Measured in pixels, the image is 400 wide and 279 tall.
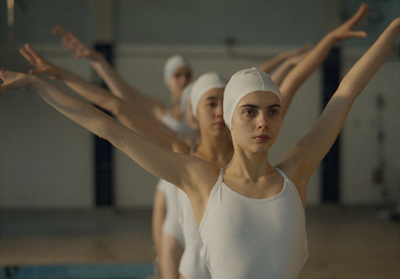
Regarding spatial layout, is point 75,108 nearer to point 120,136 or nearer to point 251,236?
point 120,136

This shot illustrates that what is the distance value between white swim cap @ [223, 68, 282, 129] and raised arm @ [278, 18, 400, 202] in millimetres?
292

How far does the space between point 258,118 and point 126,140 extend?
1.70 feet

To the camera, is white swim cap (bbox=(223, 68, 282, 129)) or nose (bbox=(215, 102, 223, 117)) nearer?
white swim cap (bbox=(223, 68, 282, 129))

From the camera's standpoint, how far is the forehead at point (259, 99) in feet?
5.31

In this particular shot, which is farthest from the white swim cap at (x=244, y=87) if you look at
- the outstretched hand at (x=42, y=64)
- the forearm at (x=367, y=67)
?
the outstretched hand at (x=42, y=64)

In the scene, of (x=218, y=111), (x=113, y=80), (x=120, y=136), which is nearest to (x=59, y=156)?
(x=113, y=80)

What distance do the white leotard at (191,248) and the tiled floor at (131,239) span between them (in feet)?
3.68

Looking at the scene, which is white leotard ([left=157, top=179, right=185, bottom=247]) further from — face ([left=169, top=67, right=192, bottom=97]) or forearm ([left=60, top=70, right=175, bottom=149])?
face ([left=169, top=67, right=192, bottom=97])

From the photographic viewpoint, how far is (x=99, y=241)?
5965mm

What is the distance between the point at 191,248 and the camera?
2354 mm

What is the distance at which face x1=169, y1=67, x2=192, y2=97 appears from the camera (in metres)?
4.43

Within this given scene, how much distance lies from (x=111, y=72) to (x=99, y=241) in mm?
3741

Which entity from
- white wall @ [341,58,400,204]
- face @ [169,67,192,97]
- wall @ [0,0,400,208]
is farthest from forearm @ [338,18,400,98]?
white wall @ [341,58,400,204]

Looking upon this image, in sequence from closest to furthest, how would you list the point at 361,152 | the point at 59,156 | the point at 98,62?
the point at 98,62 < the point at 59,156 < the point at 361,152
